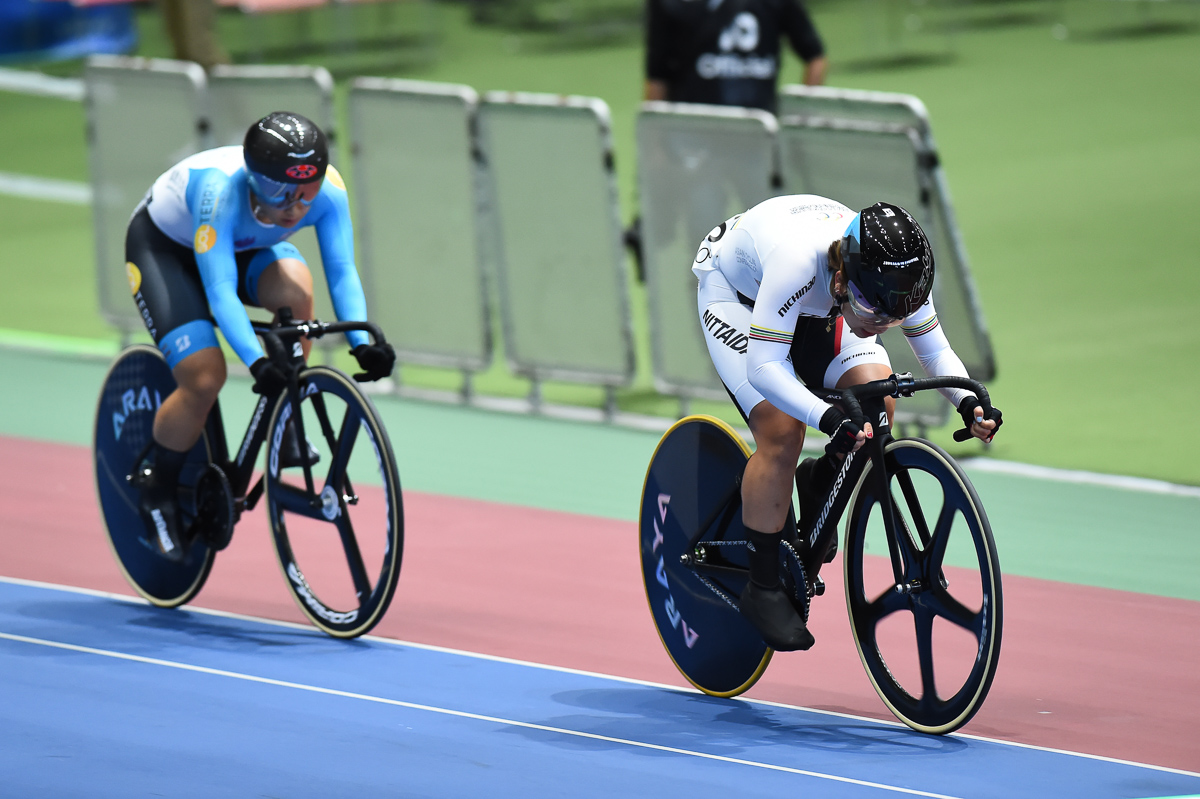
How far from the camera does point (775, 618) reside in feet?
17.7

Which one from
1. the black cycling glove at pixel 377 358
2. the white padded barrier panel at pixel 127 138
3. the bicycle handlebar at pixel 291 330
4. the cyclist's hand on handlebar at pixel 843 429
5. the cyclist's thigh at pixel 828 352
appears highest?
the white padded barrier panel at pixel 127 138

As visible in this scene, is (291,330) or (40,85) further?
(40,85)

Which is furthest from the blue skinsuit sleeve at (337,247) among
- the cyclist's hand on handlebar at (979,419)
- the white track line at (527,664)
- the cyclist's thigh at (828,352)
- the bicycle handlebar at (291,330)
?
the cyclist's hand on handlebar at (979,419)

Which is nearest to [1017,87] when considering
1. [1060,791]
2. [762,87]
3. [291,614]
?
[762,87]

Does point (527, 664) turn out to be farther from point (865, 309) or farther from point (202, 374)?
point (865, 309)

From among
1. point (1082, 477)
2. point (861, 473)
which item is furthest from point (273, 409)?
point (1082, 477)

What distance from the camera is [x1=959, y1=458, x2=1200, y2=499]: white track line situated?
796cm

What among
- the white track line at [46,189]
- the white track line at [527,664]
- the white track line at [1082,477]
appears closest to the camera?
the white track line at [527,664]

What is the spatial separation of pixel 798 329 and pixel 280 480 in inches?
74.7

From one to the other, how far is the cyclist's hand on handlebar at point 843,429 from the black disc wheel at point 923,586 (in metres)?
0.19

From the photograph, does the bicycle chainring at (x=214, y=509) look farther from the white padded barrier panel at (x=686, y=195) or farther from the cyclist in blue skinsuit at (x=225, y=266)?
the white padded barrier panel at (x=686, y=195)

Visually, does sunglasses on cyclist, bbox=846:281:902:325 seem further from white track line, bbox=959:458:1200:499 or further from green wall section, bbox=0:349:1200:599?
white track line, bbox=959:458:1200:499

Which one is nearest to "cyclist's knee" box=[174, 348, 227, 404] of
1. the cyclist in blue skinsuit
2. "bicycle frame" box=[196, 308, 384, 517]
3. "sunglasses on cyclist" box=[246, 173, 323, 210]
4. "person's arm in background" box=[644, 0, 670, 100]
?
the cyclist in blue skinsuit

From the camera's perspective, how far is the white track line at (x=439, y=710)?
4.91 meters
